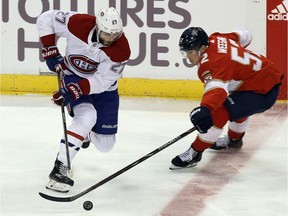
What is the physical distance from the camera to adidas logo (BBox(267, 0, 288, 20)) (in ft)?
20.4

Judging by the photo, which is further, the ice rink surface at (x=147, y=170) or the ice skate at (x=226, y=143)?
the ice skate at (x=226, y=143)

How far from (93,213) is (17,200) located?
1.31 feet

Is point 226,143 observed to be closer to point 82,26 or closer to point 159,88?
point 82,26

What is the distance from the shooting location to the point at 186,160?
466 cm

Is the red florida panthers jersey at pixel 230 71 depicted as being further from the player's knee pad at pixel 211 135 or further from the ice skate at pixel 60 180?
the ice skate at pixel 60 180

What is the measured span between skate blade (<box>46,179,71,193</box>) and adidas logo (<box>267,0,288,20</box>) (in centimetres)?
264

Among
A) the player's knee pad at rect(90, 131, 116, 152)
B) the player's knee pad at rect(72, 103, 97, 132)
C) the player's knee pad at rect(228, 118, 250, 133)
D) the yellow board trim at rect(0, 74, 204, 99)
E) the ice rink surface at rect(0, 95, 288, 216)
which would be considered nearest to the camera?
the ice rink surface at rect(0, 95, 288, 216)

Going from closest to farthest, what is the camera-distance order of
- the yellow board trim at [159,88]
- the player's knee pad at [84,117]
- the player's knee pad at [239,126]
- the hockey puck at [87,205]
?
the hockey puck at [87,205]
the player's knee pad at [84,117]
the player's knee pad at [239,126]
the yellow board trim at [159,88]

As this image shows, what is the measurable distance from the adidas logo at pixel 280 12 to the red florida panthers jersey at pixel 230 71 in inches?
55.9

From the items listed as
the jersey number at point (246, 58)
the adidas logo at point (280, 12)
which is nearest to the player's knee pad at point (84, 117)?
the jersey number at point (246, 58)

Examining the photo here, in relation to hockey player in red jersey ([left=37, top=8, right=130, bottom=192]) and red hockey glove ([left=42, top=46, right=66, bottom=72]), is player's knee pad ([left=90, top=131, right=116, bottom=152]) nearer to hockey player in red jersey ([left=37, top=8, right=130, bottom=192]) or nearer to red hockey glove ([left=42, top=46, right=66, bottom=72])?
hockey player in red jersey ([left=37, top=8, right=130, bottom=192])

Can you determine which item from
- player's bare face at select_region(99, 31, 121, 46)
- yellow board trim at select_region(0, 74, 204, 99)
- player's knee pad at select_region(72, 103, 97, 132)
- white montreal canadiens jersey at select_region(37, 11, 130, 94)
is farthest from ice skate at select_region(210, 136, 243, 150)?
yellow board trim at select_region(0, 74, 204, 99)

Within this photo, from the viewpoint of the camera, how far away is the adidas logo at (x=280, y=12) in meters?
6.23

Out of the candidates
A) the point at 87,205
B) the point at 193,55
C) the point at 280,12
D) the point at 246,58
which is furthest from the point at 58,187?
the point at 280,12
